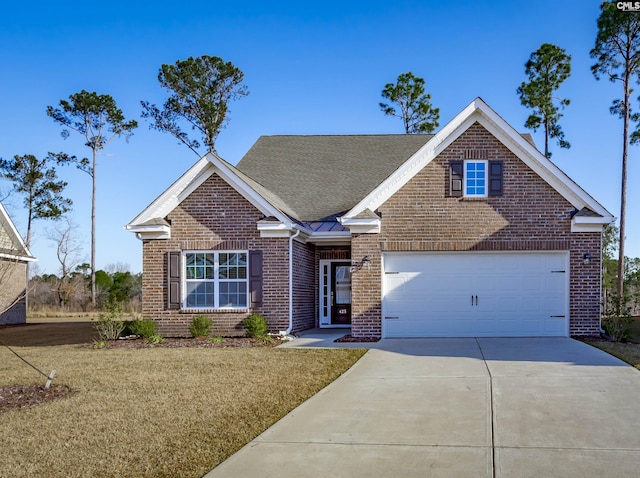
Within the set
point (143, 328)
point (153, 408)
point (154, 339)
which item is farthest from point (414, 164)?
point (153, 408)

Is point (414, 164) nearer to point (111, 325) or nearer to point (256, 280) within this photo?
point (256, 280)

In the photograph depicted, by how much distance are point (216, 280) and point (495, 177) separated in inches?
302

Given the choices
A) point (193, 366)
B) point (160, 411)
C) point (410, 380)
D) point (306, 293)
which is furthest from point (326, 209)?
point (160, 411)

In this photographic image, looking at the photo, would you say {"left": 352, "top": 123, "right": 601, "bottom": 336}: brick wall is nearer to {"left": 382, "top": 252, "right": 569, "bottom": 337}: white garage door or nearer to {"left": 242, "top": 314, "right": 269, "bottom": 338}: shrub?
{"left": 382, "top": 252, "right": 569, "bottom": 337}: white garage door

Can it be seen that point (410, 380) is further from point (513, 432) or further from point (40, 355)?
point (40, 355)

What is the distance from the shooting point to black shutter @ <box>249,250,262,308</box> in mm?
16516

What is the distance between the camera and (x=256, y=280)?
16547 millimetres

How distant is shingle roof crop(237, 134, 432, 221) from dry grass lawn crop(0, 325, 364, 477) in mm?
6623

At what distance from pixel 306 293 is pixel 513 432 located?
11678 millimetres

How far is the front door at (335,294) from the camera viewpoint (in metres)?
19.5

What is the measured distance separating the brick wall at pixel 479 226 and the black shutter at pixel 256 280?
249 cm

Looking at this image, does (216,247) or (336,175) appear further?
(336,175)

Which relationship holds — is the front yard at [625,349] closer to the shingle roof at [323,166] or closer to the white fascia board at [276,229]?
the white fascia board at [276,229]

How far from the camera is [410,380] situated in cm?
1020
